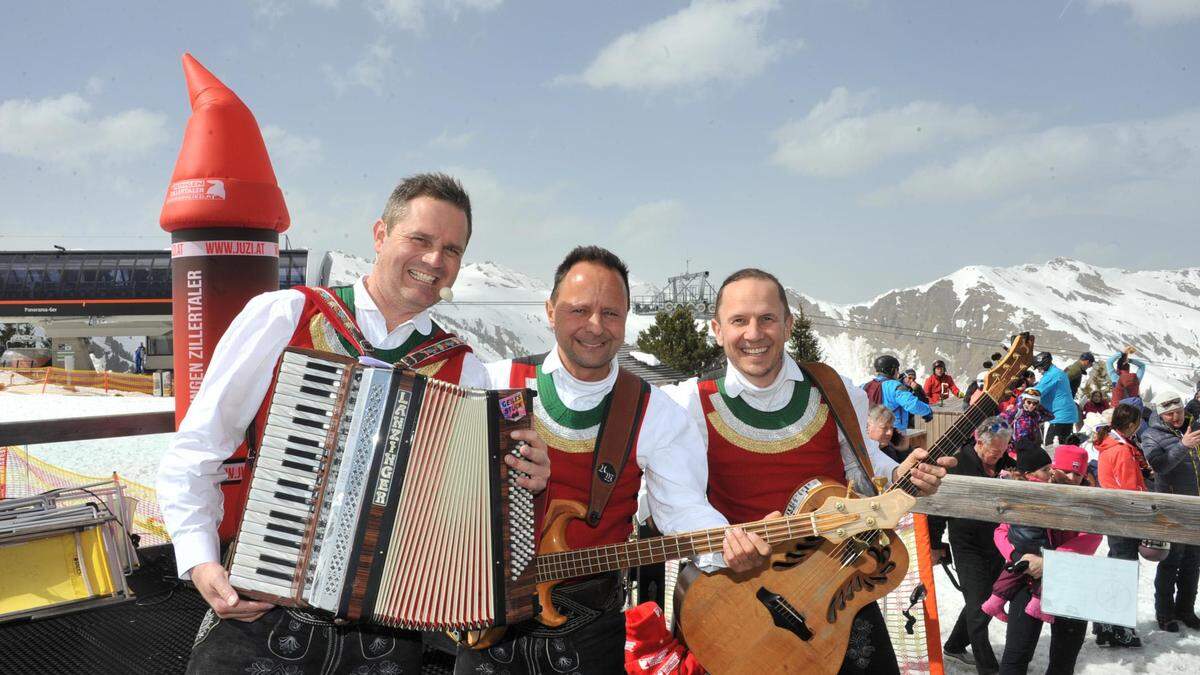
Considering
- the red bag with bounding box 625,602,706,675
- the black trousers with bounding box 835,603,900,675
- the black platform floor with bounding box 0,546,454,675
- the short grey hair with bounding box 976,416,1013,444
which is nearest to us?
the black trousers with bounding box 835,603,900,675

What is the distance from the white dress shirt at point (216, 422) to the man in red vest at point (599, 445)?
94 cm

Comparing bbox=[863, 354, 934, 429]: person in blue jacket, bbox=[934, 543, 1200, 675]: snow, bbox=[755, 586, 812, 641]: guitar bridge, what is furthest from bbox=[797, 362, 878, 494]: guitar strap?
bbox=[863, 354, 934, 429]: person in blue jacket

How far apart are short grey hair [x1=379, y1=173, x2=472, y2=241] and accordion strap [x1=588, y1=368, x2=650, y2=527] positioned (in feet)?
2.83

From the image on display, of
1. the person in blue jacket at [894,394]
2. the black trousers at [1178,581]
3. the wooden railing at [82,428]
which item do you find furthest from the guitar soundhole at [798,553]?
the person in blue jacket at [894,394]

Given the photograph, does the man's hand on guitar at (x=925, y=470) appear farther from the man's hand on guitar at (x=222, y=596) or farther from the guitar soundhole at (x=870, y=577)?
the man's hand on guitar at (x=222, y=596)

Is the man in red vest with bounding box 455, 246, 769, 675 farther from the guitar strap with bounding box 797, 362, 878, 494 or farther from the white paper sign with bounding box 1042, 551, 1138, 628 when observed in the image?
the white paper sign with bounding box 1042, 551, 1138, 628

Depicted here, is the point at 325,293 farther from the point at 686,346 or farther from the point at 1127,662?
the point at 686,346

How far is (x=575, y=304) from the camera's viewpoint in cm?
271

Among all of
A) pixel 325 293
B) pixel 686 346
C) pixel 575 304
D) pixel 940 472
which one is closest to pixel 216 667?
pixel 325 293

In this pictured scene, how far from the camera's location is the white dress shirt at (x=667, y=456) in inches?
107

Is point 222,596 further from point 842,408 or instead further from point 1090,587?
→ point 1090,587

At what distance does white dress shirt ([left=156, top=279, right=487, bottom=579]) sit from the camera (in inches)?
81.2

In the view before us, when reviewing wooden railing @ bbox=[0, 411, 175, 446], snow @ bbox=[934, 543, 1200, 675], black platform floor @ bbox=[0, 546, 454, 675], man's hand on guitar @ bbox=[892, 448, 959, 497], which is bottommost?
snow @ bbox=[934, 543, 1200, 675]

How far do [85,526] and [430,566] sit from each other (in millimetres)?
3179
